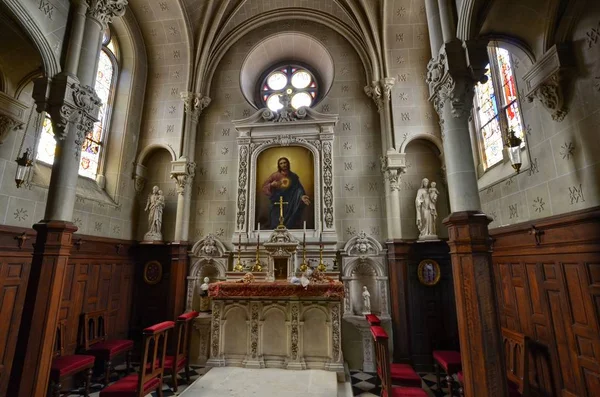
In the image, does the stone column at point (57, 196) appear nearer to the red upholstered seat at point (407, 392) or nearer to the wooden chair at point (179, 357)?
the wooden chair at point (179, 357)

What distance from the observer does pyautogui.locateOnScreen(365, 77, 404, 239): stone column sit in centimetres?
771

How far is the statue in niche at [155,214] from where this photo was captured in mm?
8070

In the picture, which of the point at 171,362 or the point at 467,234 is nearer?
the point at 467,234

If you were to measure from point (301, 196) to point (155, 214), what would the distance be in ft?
12.9

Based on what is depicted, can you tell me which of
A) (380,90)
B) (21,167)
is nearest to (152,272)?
(21,167)

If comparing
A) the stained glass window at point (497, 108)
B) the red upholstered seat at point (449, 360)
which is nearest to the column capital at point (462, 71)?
the stained glass window at point (497, 108)

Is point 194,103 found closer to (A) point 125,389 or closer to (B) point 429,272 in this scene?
(A) point 125,389

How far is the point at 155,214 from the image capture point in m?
8.16

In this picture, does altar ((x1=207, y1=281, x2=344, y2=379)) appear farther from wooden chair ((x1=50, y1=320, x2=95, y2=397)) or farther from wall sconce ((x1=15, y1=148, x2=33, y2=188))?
wall sconce ((x1=15, y1=148, x2=33, y2=188))

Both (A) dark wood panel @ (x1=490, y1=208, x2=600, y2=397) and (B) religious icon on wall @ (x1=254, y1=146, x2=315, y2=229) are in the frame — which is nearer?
(A) dark wood panel @ (x1=490, y1=208, x2=600, y2=397)

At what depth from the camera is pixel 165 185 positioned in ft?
29.0

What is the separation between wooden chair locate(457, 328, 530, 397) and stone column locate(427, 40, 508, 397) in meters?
0.69

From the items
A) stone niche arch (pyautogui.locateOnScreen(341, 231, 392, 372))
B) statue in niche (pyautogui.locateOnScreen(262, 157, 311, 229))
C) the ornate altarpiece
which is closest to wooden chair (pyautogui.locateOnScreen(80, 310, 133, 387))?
the ornate altarpiece

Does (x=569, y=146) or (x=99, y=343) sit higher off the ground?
(x=569, y=146)
